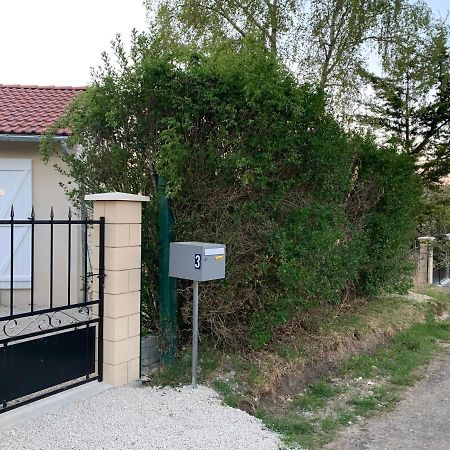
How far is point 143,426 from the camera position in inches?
165

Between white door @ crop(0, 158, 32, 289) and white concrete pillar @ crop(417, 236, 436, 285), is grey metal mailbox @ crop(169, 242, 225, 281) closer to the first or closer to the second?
white door @ crop(0, 158, 32, 289)

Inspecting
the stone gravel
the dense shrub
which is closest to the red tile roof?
the dense shrub

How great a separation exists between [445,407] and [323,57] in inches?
494

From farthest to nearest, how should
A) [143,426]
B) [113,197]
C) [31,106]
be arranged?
[31,106] < [113,197] < [143,426]

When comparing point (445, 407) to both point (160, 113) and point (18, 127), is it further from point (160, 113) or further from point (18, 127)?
point (18, 127)

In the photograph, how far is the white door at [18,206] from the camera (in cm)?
859

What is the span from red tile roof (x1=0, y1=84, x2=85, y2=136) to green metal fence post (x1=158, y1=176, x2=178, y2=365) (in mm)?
3221

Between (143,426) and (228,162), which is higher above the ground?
(228,162)

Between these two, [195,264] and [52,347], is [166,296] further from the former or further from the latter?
[52,347]

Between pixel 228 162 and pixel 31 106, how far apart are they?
19.9ft

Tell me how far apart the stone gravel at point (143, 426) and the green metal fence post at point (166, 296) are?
Result: 62 cm

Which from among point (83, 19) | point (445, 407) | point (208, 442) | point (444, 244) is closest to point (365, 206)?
point (445, 407)

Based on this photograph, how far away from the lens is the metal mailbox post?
492 centimetres

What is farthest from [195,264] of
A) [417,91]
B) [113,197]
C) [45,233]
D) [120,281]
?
[417,91]
